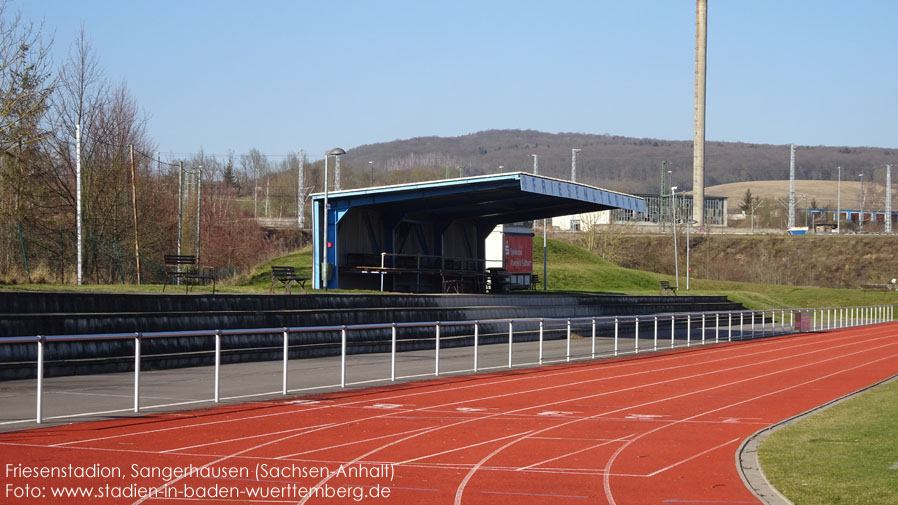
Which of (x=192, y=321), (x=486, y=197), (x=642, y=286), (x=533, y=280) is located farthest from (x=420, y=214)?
(x=642, y=286)

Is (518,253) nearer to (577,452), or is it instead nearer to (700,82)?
(577,452)

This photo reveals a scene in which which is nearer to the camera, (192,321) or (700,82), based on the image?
(192,321)

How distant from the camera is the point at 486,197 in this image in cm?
4053

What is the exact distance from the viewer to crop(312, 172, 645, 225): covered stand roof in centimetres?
3609

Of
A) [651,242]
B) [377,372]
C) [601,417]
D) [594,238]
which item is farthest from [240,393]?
[651,242]

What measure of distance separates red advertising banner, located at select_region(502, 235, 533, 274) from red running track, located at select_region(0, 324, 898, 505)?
130ft

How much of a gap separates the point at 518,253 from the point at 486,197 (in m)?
20.0

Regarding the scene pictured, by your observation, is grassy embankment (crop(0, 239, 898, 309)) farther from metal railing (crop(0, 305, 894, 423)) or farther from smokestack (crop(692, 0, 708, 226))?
smokestack (crop(692, 0, 708, 226))

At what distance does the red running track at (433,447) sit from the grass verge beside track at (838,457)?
51 centimetres

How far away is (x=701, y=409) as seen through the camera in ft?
50.8

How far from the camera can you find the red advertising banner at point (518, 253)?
58750 millimetres

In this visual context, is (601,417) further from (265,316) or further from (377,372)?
(265,316)

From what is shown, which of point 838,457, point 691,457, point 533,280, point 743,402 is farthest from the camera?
point 533,280

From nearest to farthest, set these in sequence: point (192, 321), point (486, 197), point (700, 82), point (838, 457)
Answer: point (838, 457) → point (192, 321) → point (486, 197) → point (700, 82)
